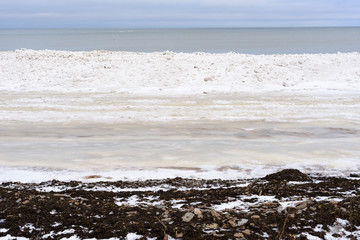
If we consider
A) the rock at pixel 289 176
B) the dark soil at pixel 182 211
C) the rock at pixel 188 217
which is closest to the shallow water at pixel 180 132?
the rock at pixel 289 176

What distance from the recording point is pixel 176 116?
1280 cm

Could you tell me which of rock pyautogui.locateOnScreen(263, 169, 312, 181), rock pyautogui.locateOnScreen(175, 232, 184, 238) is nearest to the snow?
rock pyautogui.locateOnScreen(263, 169, 312, 181)

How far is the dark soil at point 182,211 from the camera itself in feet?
14.9

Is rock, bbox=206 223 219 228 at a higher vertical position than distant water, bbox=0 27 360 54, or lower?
lower

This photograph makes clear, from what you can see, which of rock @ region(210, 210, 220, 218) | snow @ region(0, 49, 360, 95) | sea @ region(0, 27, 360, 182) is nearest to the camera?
rock @ region(210, 210, 220, 218)

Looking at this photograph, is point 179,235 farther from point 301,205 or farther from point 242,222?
point 301,205

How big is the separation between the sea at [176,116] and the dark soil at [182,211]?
1.50 meters

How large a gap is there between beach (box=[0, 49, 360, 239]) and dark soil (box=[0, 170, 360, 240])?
0.8 inches

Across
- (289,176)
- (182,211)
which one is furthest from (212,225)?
(289,176)

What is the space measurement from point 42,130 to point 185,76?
9521mm

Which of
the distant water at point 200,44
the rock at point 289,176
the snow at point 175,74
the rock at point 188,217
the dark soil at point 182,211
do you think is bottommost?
the rock at point 289,176

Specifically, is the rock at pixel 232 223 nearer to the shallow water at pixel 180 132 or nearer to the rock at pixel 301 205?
the rock at pixel 301 205

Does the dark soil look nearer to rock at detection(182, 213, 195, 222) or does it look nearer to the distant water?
rock at detection(182, 213, 195, 222)

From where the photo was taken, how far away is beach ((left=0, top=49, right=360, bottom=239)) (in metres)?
4.82
